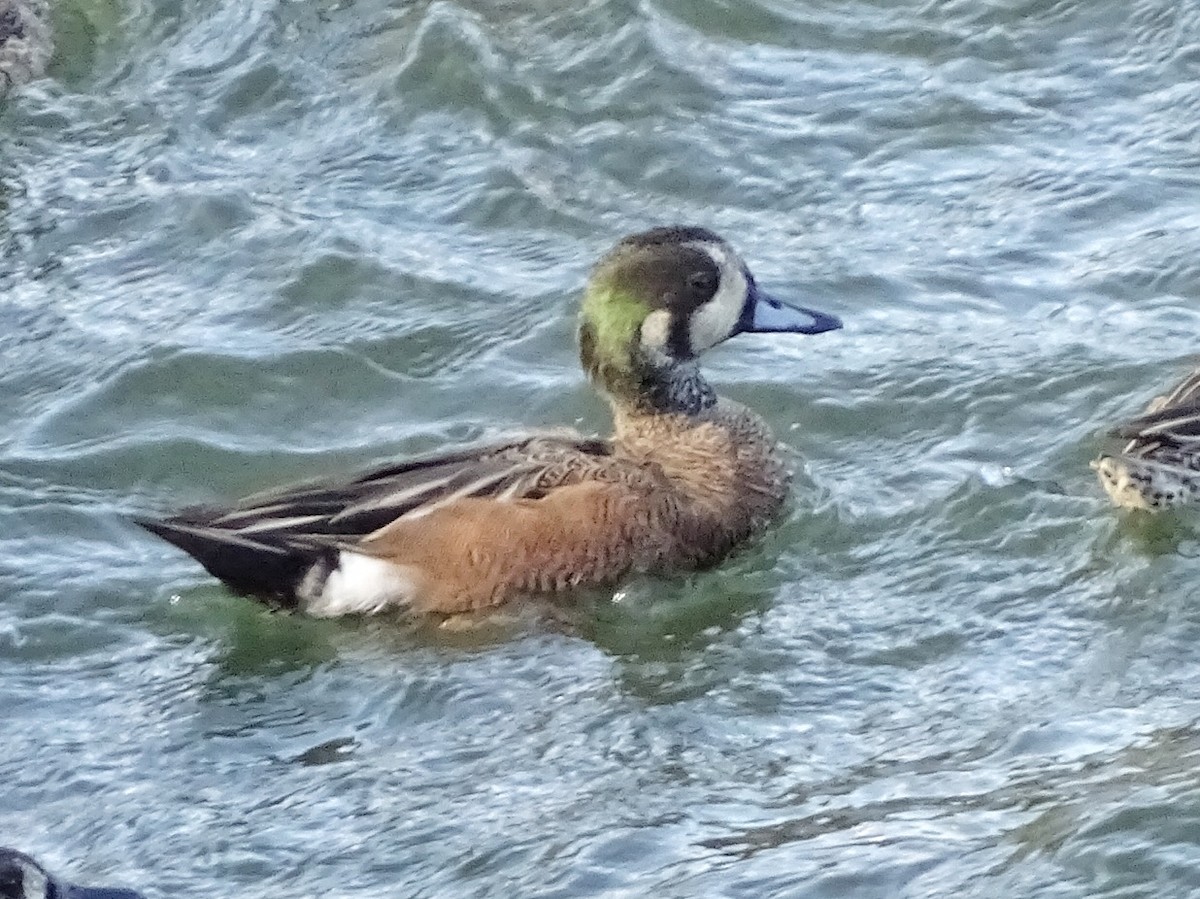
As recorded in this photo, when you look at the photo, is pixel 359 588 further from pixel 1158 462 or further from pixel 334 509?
pixel 1158 462


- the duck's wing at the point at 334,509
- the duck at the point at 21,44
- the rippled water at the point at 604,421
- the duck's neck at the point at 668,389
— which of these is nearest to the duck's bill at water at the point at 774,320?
the duck's neck at the point at 668,389

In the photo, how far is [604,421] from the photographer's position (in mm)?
9047

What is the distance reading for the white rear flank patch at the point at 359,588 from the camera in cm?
780

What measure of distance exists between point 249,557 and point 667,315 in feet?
5.03

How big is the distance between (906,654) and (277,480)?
8.00 ft

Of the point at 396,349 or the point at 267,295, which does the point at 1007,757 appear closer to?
the point at 396,349

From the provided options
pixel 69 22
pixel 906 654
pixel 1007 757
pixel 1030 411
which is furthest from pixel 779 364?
pixel 69 22

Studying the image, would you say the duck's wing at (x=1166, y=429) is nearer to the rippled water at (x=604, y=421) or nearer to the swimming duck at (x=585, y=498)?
the rippled water at (x=604, y=421)

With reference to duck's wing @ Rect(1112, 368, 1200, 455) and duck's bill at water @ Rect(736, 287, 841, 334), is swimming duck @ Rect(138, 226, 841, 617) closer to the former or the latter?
duck's bill at water @ Rect(736, 287, 841, 334)

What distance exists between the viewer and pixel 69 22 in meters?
12.3

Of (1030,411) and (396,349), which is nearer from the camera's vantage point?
(1030,411)

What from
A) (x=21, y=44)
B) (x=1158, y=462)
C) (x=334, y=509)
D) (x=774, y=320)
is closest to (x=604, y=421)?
(x=774, y=320)

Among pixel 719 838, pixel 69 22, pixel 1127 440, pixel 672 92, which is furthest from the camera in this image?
pixel 69 22

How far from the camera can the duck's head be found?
8281mm
